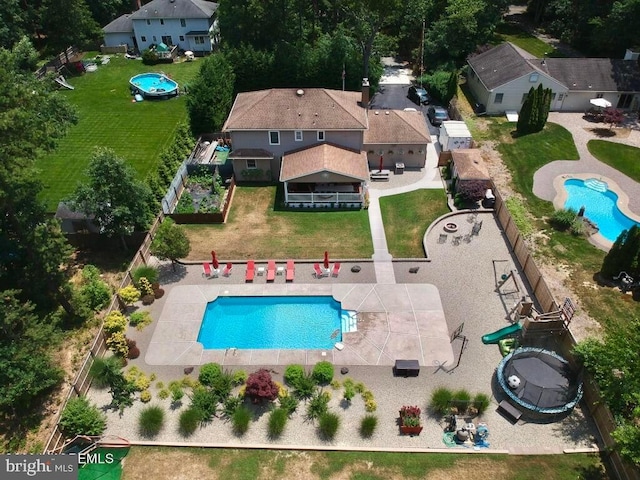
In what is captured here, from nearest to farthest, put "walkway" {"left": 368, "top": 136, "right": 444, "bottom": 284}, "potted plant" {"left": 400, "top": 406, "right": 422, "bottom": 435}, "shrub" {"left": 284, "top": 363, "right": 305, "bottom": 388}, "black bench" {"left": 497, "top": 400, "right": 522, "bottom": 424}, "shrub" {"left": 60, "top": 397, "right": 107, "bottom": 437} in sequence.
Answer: "shrub" {"left": 60, "top": 397, "right": 107, "bottom": 437} → "potted plant" {"left": 400, "top": 406, "right": 422, "bottom": 435} → "black bench" {"left": 497, "top": 400, "right": 522, "bottom": 424} → "shrub" {"left": 284, "top": 363, "right": 305, "bottom": 388} → "walkway" {"left": 368, "top": 136, "right": 444, "bottom": 284}

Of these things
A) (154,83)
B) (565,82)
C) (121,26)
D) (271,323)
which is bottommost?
(271,323)

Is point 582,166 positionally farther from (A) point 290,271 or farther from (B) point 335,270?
(A) point 290,271

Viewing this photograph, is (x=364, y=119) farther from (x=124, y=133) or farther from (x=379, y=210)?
(x=124, y=133)

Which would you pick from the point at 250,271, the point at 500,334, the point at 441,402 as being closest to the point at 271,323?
the point at 250,271

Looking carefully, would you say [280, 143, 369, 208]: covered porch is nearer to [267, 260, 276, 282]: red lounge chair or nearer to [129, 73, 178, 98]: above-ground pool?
[267, 260, 276, 282]: red lounge chair

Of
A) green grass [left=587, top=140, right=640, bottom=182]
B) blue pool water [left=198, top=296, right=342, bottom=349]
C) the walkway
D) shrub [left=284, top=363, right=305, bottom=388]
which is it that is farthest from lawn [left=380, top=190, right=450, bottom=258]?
green grass [left=587, top=140, right=640, bottom=182]

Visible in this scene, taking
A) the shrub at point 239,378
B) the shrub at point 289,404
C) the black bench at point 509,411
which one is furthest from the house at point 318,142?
the black bench at point 509,411

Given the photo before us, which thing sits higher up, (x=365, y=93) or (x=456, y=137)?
(x=365, y=93)
